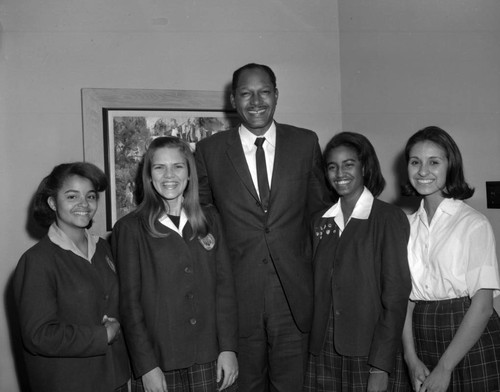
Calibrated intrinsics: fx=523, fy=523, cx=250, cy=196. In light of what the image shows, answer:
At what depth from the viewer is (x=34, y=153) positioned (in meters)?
3.05

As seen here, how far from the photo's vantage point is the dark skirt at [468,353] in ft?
5.99

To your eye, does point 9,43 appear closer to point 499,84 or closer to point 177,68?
point 177,68

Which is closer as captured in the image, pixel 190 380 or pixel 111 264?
pixel 190 380

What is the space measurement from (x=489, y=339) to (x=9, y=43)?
2.89 m

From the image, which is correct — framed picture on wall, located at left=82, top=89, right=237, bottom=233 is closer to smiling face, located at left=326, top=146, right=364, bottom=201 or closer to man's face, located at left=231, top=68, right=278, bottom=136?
man's face, located at left=231, top=68, right=278, bottom=136

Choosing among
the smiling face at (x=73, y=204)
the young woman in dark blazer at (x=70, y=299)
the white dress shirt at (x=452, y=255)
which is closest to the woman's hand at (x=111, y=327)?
the young woman in dark blazer at (x=70, y=299)

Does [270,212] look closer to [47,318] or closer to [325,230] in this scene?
[325,230]

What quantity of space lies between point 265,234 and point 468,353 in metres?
0.89

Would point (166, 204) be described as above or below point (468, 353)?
above

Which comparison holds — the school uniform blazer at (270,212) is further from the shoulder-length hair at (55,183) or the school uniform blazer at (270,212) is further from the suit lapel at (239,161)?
the shoulder-length hair at (55,183)

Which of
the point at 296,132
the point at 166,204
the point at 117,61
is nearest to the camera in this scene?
the point at 166,204

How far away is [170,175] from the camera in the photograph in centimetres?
210

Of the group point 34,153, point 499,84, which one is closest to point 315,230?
point 499,84

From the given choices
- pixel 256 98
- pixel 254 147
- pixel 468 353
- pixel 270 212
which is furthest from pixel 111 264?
pixel 468 353
